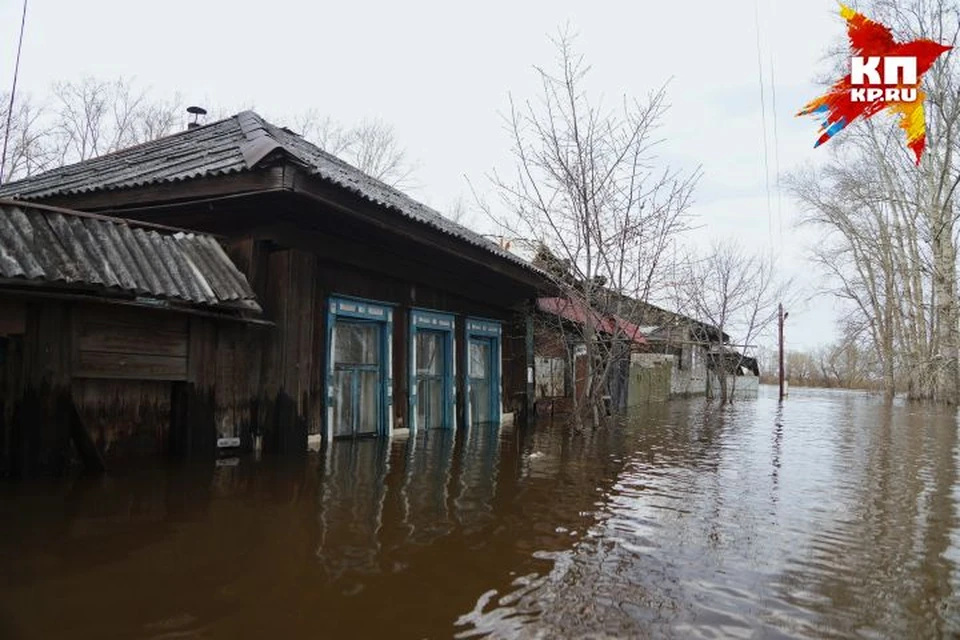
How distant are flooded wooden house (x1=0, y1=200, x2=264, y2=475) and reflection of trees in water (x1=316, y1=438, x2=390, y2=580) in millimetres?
1607

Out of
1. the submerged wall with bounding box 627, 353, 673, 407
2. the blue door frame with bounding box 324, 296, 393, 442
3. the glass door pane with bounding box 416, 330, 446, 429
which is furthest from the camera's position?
the submerged wall with bounding box 627, 353, 673, 407

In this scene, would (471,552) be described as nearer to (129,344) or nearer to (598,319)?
(129,344)

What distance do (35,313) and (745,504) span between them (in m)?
6.59

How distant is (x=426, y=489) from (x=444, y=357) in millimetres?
5205

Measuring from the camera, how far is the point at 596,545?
440 cm

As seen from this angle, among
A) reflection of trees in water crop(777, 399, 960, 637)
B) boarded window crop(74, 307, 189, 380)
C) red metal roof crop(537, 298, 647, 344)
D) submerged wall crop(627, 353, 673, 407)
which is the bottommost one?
reflection of trees in water crop(777, 399, 960, 637)

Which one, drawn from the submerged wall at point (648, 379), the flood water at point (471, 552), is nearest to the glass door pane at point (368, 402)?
the flood water at point (471, 552)

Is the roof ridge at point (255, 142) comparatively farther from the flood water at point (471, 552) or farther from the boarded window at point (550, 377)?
the boarded window at point (550, 377)

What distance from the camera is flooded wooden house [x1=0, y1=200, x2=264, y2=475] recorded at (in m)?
5.49

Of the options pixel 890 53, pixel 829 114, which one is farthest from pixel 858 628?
pixel 829 114

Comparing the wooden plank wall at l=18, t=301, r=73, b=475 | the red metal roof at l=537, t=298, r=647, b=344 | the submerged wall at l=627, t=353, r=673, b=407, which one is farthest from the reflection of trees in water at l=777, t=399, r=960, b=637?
the submerged wall at l=627, t=353, r=673, b=407

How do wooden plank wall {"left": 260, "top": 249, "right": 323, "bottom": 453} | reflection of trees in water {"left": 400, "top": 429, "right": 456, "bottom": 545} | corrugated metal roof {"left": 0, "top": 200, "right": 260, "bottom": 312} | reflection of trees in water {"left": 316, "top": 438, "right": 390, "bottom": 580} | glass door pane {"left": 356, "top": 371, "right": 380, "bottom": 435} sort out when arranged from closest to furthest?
reflection of trees in water {"left": 316, "top": 438, "right": 390, "bottom": 580} → reflection of trees in water {"left": 400, "top": 429, "right": 456, "bottom": 545} → corrugated metal roof {"left": 0, "top": 200, "right": 260, "bottom": 312} → wooden plank wall {"left": 260, "top": 249, "right": 323, "bottom": 453} → glass door pane {"left": 356, "top": 371, "right": 380, "bottom": 435}

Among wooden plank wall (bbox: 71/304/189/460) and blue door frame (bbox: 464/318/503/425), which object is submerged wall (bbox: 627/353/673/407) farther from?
wooden plank wall (bbox: 71/304/189/460)

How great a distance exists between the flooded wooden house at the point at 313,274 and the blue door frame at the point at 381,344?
0.02 m
